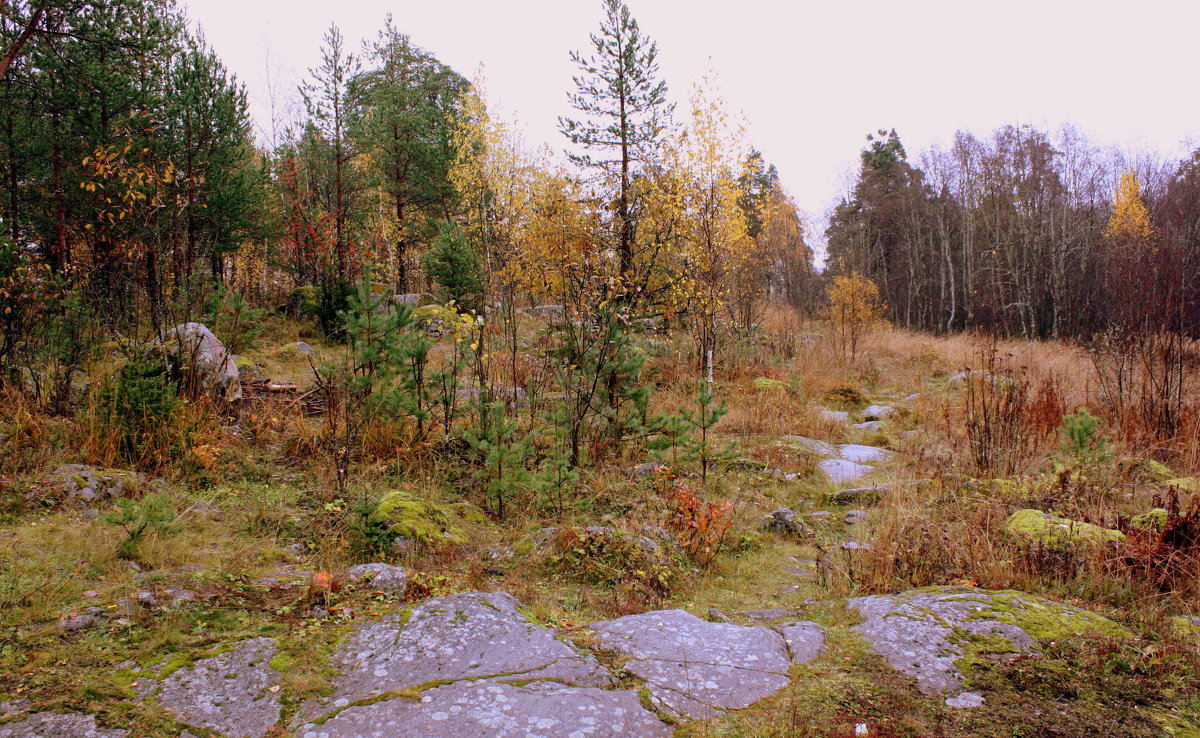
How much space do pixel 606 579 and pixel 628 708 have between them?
172 cm

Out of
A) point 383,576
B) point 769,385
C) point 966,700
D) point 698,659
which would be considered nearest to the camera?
point 966,700

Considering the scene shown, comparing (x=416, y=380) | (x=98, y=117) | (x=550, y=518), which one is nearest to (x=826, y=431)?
(x=550, y=518)

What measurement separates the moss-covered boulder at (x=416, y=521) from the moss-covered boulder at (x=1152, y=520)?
4.28m

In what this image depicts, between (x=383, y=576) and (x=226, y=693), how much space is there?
117cm

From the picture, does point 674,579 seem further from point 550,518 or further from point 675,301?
point 675,301

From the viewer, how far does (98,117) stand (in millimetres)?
10305

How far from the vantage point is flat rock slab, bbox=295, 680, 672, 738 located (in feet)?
5.54

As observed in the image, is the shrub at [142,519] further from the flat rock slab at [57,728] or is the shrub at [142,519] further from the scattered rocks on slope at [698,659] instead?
the scattered rocks on slope at [698,659]

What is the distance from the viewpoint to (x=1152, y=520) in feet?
11.5

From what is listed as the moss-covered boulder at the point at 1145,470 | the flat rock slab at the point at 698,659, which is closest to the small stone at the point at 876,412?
the moss-covered boulder at the point at 1145,470

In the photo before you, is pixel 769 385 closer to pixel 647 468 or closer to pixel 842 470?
pixel 842 470

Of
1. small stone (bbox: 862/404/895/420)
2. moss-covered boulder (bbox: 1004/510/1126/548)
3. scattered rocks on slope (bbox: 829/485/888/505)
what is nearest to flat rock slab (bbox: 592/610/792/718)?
moss-covered boulder (bbox: 1004/510/1126/548)

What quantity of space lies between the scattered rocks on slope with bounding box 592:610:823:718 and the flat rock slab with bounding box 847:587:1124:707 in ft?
1.27

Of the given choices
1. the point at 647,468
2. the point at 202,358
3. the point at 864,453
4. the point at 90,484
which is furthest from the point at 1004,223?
the point at 90,484
